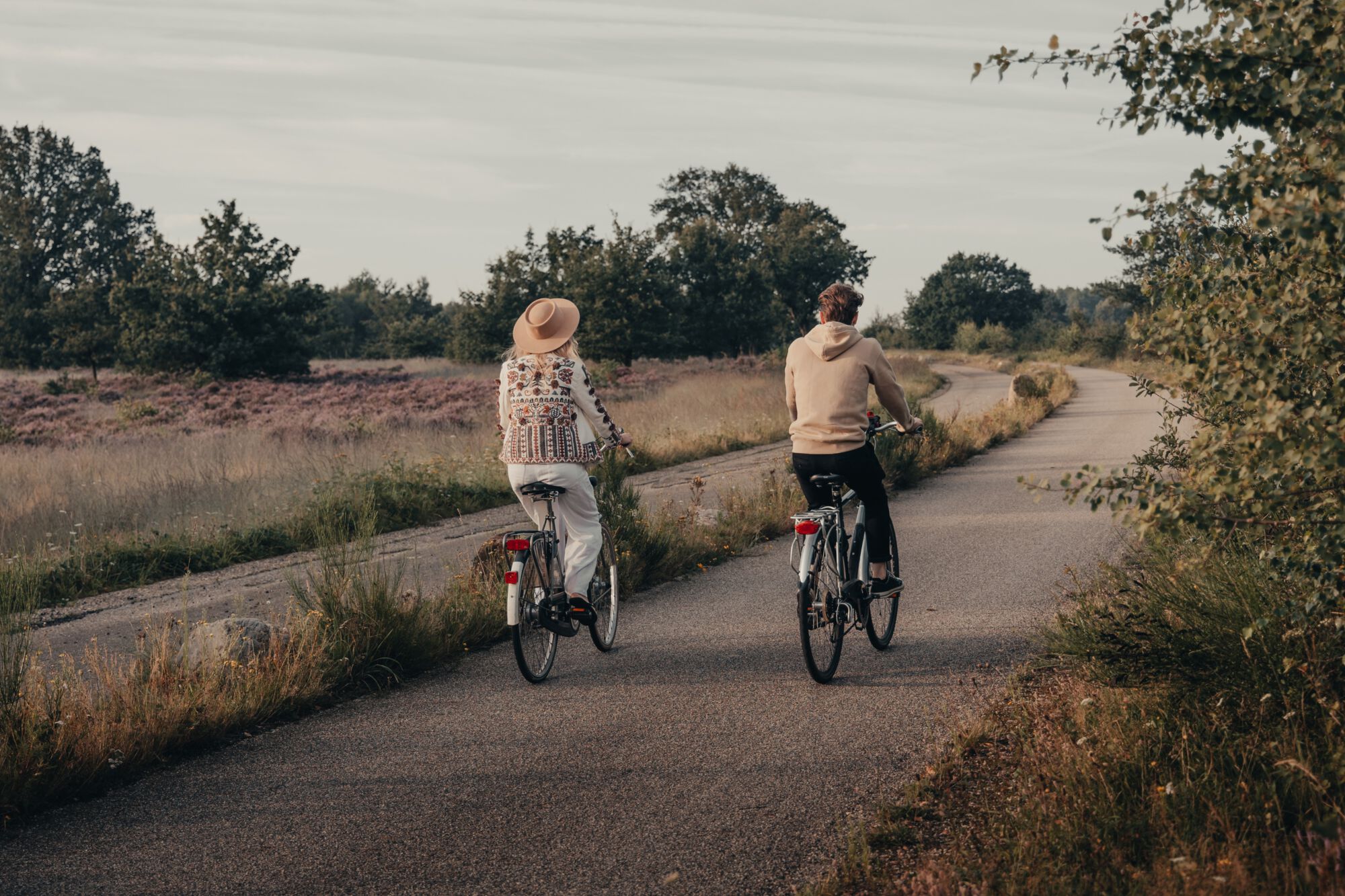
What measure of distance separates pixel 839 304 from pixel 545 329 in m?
1.65

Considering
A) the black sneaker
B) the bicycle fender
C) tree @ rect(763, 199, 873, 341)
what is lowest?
the black sneaker

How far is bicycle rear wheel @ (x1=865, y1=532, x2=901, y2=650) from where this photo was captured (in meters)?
6.43

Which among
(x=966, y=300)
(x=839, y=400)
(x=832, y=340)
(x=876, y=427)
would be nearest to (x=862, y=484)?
(x=876, y=427)

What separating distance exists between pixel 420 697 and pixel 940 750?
110 inches

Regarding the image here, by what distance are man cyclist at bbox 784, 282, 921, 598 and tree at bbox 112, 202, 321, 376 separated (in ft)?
114

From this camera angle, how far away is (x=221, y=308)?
122 feet

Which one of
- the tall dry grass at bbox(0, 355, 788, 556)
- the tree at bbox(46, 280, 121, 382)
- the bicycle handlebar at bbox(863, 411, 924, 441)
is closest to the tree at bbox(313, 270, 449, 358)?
the tree at bbox(46, 280, 121, 382)

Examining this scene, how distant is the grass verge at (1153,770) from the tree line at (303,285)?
3554 centimetres

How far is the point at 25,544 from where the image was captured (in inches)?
420

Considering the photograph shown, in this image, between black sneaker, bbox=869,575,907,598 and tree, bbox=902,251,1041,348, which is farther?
tree, bbox=902,251,1041,348

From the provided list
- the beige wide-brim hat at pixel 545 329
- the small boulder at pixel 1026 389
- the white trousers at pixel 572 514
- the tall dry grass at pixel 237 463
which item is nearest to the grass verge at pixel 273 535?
the tall dry grass at pixel 237 463

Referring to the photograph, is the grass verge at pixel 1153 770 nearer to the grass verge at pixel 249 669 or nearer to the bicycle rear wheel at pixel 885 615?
the bicycle rear wheel at pixel 885 615

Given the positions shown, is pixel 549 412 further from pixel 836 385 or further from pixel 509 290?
pixel 509 290

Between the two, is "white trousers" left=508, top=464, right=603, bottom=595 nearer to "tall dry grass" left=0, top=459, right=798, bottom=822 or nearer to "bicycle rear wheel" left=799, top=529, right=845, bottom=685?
"tall dry grass" left=0, top=459, right=798, bottom=822
